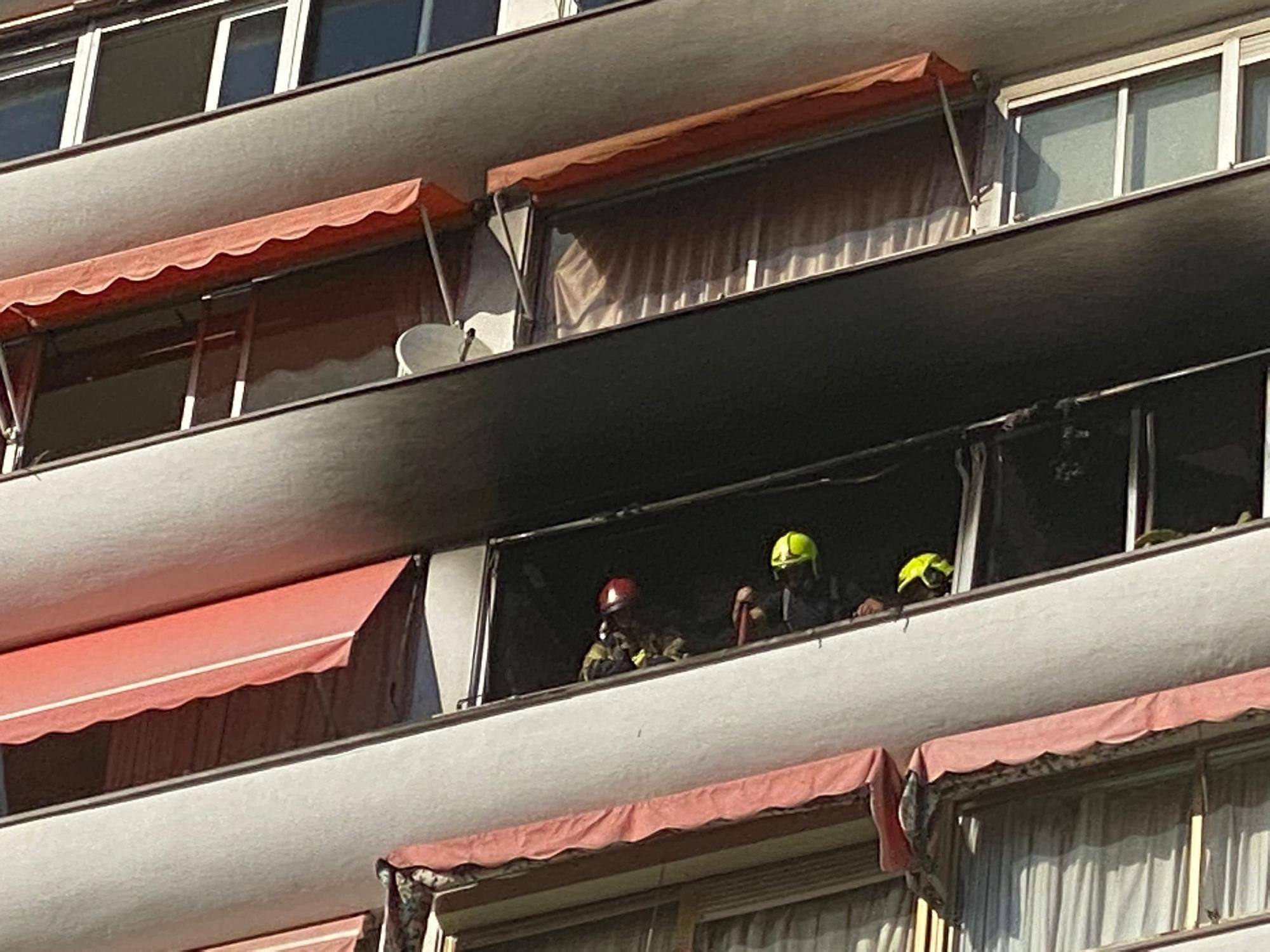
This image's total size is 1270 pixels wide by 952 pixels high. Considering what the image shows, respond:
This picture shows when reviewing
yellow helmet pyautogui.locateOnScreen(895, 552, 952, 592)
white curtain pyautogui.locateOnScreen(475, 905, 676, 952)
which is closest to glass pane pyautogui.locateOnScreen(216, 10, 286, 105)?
yellow helmet pyautogui.locateOnScreen(895, 552, 952, 592)

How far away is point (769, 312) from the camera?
18828 millimetres

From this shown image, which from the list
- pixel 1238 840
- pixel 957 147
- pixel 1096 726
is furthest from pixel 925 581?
pixel 957 147

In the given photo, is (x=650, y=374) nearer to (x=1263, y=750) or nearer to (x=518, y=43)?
(x=518, y=43)

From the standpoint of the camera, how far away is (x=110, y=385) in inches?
859

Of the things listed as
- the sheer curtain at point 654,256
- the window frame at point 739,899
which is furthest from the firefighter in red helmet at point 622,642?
the sheer curtain at point 654,256

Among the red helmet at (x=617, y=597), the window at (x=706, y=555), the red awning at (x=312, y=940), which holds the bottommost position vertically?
the red awning at (x=312, y=940)

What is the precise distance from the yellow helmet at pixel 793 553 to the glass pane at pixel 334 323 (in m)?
3.22

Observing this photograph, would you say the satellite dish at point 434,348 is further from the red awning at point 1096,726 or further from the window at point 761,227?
the red awning at point 1096,726

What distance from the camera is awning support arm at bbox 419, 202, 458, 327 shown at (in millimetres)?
20734

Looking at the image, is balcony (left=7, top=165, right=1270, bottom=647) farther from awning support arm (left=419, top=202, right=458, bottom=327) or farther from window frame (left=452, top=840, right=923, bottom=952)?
window frame (left=452, top=840, right=923, bottom=952)

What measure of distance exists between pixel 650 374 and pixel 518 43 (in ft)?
9.40

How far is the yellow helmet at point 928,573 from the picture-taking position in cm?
1792

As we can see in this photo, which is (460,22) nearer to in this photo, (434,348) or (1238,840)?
(434,348)

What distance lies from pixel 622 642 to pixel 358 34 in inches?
211
